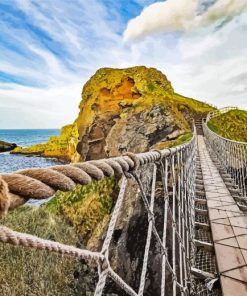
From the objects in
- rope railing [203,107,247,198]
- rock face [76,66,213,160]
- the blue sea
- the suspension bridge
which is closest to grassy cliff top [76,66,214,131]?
rock face [76,66,213,160]

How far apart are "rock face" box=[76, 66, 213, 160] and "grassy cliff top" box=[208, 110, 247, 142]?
8.83 feet

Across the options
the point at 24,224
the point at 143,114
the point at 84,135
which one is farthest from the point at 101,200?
the point at 84,135

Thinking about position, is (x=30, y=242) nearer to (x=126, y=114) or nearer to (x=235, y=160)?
(x=235, y=160)

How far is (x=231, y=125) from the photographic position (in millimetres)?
26578

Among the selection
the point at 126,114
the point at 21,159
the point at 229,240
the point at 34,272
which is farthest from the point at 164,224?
the point at 21,159

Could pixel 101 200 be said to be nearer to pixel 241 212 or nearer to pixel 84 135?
pixel 84 135

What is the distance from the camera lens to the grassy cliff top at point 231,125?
23.8 meters

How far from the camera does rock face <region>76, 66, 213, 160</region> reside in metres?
15.5

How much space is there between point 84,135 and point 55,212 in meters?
7.93

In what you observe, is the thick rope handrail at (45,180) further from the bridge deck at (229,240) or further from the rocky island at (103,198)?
the rocky island at (103,198)

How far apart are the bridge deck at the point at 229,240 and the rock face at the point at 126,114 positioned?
10463 millimetres

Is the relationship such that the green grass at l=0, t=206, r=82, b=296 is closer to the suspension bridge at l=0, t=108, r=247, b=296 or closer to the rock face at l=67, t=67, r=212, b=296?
the rock face at l=67, t=67, r=212, b=296

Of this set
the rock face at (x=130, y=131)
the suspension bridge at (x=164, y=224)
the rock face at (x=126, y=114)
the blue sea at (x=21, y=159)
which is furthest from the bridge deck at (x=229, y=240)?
the rock face at (x=126, y=114)

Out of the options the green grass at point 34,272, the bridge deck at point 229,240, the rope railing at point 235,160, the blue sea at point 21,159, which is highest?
the rope railing at point 235,160
